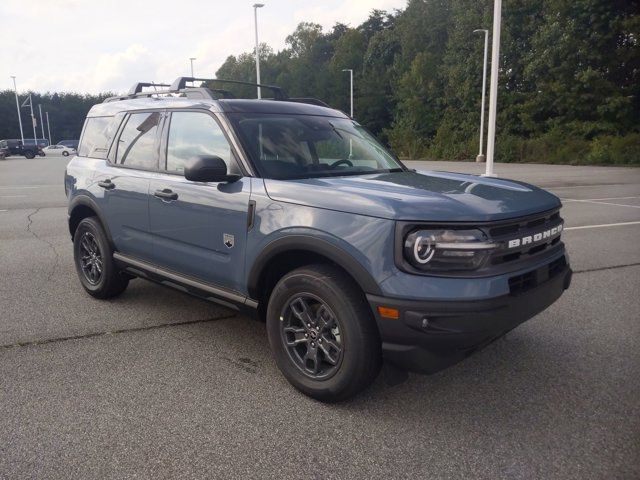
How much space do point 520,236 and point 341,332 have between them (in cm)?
110

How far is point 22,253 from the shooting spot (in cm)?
734

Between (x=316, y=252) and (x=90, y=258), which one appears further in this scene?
(x=90, y=258)

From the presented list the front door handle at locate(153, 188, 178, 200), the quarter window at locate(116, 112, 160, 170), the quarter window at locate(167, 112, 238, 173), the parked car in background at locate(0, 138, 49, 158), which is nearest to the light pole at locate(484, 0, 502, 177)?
the quarter window at locate(116, 112, 160, 170)

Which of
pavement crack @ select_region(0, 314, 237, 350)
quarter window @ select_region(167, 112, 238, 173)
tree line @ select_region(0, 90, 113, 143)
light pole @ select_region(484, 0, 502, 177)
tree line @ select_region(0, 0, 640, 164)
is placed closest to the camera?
quarter window @ select_region(167, 112, 238, 173)

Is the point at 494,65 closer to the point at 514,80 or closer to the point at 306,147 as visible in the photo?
the point at 306,147

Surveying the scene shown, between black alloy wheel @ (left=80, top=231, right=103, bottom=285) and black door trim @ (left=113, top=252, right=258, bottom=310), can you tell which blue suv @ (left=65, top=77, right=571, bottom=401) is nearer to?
black door trim @ (left=113, top=252, right=258, bottom=310)

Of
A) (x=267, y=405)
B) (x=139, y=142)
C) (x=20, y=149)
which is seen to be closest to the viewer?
(x=267, y=405)

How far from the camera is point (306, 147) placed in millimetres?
3975

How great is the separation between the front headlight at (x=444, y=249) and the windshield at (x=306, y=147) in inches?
45.5

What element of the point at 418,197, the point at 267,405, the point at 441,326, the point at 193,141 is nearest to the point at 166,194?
the point at 193,141

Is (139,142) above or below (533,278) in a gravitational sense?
above

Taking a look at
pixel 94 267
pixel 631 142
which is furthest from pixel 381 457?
pixel 631 142

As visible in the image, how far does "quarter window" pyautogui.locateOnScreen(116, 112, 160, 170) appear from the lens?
4477mm

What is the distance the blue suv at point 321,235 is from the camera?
281cm
